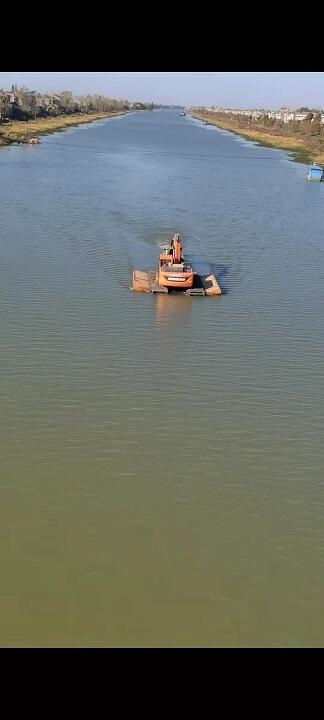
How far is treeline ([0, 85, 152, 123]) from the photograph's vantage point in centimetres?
9116

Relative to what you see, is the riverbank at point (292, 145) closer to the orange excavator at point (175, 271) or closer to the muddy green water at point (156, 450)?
the muddy green water at point (156, 450)

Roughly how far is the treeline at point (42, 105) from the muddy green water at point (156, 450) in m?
68.1

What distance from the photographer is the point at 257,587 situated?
903 cm

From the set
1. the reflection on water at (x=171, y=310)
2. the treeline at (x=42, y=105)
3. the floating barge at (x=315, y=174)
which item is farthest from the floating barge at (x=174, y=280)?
the treeline at (x=42, y=105)

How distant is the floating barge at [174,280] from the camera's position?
68.5ft

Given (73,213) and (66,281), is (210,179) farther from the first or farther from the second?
(66,281)

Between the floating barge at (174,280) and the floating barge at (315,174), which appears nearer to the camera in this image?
the floating barge at (174,280)

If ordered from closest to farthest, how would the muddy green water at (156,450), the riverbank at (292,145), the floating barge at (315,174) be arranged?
the muddy green water at (156,450) < the floating barge at (315,174) < the riverbank at (292,145)

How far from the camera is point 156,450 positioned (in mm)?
11992

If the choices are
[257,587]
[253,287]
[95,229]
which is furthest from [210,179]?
[257,587]

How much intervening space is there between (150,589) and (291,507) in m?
3.07

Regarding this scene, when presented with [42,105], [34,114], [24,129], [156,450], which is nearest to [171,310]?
[156,450]

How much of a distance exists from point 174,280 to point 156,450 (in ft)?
32.5

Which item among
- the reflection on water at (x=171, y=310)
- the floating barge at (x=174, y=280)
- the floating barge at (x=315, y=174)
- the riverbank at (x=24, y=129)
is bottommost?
the reflection on water at (x=171, y=310)
